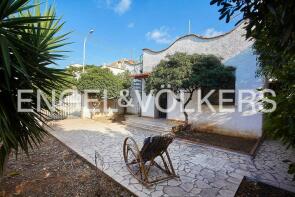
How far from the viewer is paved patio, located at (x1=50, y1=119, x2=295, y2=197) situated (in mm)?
5064

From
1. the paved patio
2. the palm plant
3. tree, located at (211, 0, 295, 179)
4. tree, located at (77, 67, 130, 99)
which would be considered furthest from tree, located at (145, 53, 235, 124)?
tree, located at (211, 0, 295, 179)

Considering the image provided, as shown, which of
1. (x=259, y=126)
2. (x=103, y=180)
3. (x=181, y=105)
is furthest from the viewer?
(x=181, y=105)

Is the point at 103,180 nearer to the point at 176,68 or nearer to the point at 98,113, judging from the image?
the point at 176,68

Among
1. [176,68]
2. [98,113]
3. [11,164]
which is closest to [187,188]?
[11,164]

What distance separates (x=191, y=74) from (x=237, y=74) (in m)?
2.76

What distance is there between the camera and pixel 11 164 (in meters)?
6.73

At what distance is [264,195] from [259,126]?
638cm

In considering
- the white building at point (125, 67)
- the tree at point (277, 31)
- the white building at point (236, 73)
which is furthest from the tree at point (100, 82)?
the tree at point (277, 31)

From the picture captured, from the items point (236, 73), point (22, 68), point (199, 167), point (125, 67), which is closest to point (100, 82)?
point (236, 73)

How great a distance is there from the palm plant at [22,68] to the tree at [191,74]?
677 centimetres

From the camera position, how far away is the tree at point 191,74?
10.3 m

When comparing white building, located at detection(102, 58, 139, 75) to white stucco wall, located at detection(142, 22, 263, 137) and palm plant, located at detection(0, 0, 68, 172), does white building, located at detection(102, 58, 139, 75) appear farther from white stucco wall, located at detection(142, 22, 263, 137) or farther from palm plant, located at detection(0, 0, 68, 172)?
palm plant, located at detection(0, 0, 68, 172)

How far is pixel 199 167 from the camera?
652 centimetres

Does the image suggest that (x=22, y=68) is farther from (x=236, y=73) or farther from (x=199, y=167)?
(x=236, y=73)
